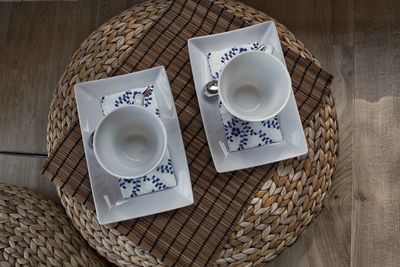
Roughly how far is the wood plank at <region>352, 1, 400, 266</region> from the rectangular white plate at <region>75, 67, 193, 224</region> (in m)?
0.58

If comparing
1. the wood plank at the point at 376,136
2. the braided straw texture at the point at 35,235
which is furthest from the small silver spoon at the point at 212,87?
the wood plank at the point at 376,136

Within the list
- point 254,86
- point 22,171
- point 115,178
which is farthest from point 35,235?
point 254,86

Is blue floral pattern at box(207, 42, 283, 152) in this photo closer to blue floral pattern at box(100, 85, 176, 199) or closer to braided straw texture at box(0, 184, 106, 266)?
blue floral pattern at box(100, 85, 176, 199)

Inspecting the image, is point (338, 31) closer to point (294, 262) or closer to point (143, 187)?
point (294, 262)

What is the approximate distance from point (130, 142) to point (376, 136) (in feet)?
2.28

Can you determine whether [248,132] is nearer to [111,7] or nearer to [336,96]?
[336,96]

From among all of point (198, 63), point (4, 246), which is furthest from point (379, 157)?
point (4, 246)

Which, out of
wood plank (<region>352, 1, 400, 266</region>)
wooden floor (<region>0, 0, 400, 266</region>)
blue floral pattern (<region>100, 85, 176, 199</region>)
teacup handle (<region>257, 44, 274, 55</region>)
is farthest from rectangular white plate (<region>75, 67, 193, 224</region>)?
wood plank (<region>352, 1, 400, 266</region>)

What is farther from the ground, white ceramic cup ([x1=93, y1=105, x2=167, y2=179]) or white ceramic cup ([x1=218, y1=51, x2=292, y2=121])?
white ceramic cup ([x1=218, y1=51, x2=292, y2=121])

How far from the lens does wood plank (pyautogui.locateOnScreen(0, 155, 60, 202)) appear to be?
126cm

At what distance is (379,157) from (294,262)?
312 millimetres

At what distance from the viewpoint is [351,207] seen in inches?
48.0

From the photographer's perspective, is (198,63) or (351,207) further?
(351,207)

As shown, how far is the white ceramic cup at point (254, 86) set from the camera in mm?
764
